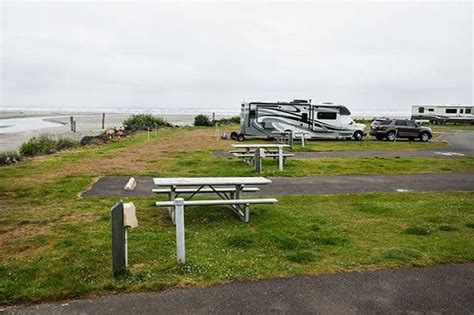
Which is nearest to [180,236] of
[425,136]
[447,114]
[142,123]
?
[425,136]

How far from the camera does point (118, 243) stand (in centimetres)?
502

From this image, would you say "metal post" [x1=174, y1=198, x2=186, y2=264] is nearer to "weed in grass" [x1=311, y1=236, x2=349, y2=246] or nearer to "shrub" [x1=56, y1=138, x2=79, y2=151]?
"weed in grass" [x1=311, y1=236, x2=349, y2=246]

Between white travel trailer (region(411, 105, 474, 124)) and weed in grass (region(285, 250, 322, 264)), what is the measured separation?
58081 millimetres

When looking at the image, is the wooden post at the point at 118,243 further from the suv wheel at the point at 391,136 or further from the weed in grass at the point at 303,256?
the suv wheel at the point at 391,136

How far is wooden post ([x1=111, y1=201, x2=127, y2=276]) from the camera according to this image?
197 inches

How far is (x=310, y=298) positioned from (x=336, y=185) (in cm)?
727

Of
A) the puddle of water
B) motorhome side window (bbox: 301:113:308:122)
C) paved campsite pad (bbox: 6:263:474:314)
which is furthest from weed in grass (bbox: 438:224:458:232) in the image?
the puddle of water

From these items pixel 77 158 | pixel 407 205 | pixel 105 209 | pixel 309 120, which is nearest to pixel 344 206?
pixel 407 205

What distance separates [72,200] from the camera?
29.8ft

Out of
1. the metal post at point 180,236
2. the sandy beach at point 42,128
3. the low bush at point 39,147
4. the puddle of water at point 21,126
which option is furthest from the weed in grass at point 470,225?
the puddle of water at point 21,126

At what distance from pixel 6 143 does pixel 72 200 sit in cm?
1865

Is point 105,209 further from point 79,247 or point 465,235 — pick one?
point 465,235

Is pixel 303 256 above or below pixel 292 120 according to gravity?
below

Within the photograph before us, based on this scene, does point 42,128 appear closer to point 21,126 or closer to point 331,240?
point 21,126
